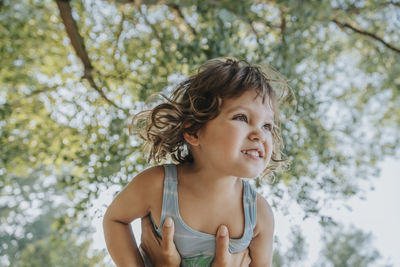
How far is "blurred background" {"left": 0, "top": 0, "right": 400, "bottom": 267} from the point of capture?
296 centimetres

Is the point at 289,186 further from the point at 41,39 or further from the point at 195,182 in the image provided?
the point at 41,39

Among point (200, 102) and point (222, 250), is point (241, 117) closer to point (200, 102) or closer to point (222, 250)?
point (200, 102)

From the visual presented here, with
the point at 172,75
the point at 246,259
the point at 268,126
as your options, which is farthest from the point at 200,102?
the point at 172,75

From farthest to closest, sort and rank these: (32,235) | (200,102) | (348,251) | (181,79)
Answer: (32,235)
(348,251)
(181,79)
(200,102)

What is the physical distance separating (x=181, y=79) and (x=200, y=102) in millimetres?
1279

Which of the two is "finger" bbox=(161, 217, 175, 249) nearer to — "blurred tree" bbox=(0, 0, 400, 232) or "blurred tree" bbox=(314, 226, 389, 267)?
"blurred tree" bbox=(0, 0, 400, 232)

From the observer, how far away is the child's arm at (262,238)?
163 centimetres

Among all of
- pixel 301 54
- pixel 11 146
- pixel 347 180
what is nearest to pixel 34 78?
pixel 11 146

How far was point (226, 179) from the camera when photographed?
1553mm

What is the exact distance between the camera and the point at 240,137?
1415 millimetres

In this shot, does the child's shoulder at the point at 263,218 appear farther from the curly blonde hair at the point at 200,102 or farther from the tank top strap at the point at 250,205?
the curly blonde hair at the point at 200,102

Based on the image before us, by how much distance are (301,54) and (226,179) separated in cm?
179

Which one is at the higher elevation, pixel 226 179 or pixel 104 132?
pixel 104 132

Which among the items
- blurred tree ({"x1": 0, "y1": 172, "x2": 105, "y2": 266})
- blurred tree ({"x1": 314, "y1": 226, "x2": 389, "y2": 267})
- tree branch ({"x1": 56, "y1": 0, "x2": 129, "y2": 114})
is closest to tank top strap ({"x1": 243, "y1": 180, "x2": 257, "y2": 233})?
tree branch ({"x1": 56, "y1": 0, "x2": 129, "y2": 114})
